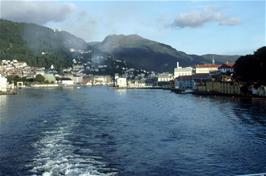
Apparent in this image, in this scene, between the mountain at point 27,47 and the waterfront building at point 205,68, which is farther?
the mountain at point 27,47

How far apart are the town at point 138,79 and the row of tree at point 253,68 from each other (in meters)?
1.11

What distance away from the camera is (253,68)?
5634 centimetres

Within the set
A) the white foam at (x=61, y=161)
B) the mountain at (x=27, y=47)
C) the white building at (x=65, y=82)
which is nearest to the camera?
the white foam at (x=61, y=161)

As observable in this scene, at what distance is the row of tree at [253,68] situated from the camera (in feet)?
178

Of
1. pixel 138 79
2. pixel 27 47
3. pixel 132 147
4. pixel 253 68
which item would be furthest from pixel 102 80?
pixel 132 147

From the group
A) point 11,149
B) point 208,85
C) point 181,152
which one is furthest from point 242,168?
point 208,85

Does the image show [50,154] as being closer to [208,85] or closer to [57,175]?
[57,175]

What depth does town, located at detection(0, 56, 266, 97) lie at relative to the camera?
231ft

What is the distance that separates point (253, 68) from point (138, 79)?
108m

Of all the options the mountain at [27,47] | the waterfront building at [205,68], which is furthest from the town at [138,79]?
the mountain at [27,47]

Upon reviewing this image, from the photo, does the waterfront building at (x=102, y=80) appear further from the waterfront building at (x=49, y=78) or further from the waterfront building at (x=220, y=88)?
the waterfront building at (x=220, y=88)

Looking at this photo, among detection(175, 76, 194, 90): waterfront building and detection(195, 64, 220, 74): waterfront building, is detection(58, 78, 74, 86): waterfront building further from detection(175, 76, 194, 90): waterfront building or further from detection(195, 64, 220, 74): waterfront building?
detection(175, 76, 194, 90): waterfront building

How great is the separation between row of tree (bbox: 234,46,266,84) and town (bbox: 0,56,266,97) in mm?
1110

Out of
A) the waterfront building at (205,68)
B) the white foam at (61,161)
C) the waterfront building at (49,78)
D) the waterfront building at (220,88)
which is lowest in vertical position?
the white foam at (61,161)
